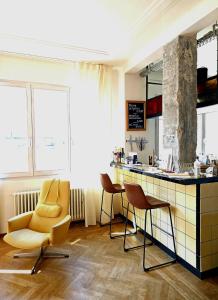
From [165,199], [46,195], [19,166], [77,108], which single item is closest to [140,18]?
[77,108]

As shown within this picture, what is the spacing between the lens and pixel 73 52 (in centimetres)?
330

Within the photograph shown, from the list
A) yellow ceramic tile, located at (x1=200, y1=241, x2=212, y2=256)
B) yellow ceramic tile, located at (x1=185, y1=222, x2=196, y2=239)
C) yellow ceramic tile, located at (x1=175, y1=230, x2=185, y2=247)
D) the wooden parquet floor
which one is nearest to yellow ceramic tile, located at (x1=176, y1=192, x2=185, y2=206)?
yellow ceramic tile, located at (x1=185, y1=222, x2=196, y2=239)

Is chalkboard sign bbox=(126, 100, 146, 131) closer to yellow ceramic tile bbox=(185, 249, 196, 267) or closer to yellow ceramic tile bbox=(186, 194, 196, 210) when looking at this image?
yellow ceramic tile bbox=(186, 194, 196, 210)

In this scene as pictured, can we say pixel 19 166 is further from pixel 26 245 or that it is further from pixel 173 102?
pixel 173 102

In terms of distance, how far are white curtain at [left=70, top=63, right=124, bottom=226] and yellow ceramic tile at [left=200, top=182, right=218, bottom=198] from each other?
198 cm

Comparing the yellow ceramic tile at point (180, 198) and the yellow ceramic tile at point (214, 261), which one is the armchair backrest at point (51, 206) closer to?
the yellow ceramic tile at point (180, 198)

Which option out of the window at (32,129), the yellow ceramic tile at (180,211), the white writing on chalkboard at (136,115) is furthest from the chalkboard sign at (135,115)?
the yellow ceramic tile at (180,211)

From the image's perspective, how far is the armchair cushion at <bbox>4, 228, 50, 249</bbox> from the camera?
2.36 m

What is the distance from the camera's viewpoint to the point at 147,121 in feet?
13.4

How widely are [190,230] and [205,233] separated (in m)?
0.15

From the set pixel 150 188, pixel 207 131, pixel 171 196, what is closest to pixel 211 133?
pixel 207 131

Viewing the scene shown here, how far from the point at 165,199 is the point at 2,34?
119 inches

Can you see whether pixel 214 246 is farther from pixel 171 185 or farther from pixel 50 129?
pixel 50 129

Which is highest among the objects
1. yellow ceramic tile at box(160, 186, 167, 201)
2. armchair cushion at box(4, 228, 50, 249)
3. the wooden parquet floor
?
yellow ceramic tile at box(160, 186, 167, 201)
